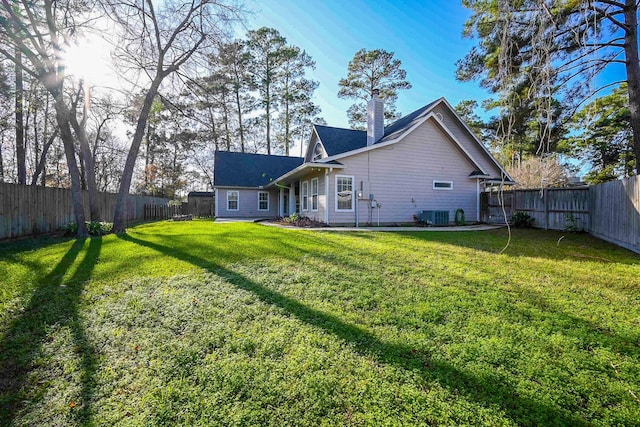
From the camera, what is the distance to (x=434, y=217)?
38.4ft

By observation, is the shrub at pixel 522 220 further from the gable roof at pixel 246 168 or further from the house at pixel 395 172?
the gable roof at pixel 246 168

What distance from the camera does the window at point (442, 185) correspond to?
40.5 ft

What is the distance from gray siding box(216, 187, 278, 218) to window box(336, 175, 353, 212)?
30.9 ft

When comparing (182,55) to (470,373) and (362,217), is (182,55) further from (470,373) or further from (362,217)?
(470,373)

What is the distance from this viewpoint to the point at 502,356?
7.38ft

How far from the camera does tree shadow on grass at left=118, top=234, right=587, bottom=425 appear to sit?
1688 millimetres

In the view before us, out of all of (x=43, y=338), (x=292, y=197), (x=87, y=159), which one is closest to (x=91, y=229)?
(x=87, y=159)

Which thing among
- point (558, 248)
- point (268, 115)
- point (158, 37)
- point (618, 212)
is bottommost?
point (558, 248)

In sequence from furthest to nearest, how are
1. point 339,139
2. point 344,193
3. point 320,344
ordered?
point 339,139
point 344,193
point 320,344

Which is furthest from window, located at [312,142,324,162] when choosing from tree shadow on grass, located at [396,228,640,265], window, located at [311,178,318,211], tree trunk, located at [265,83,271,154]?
tree trunk, located at [265,83,271,154]

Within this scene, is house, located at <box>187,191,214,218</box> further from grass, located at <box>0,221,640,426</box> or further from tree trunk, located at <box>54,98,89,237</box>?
grass, located at <box>0,221,640,426</box>

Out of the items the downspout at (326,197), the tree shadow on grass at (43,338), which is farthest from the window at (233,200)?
the tree shadow on grass at (43,338)

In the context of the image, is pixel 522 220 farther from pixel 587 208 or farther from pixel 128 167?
pixel 128 167

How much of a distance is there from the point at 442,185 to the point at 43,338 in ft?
42.5
